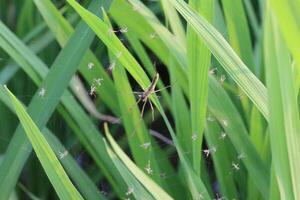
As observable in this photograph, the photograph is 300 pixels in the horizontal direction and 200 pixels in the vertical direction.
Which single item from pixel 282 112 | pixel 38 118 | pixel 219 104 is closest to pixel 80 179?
pixel 38 118

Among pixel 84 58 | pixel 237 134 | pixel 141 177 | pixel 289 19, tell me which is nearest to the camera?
pixel 289 19

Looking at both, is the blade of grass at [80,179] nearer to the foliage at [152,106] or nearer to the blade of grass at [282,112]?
the foliage at [152,106]

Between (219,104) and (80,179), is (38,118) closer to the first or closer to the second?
(80,179)

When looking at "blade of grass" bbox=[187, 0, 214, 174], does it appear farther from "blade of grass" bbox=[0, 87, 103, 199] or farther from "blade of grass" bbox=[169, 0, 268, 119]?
"blade of grass" bbox=[0, 87, 103, 199]

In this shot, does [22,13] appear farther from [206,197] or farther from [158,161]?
[206,197]

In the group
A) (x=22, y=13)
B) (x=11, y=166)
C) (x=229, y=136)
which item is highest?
(x=22, y=13)

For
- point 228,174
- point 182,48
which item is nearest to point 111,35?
point 182,48

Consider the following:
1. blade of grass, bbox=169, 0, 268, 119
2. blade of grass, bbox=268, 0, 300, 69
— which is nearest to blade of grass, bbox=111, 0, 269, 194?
blade of grass, bbox=169, 0, 268, 119

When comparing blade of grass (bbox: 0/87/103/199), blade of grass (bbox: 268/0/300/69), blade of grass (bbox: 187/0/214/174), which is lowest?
blade of grass (bbox: 0/87/103/199)

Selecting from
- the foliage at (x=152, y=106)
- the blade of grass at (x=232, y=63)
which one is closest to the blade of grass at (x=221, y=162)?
the foliage at (x=152, y=106)
